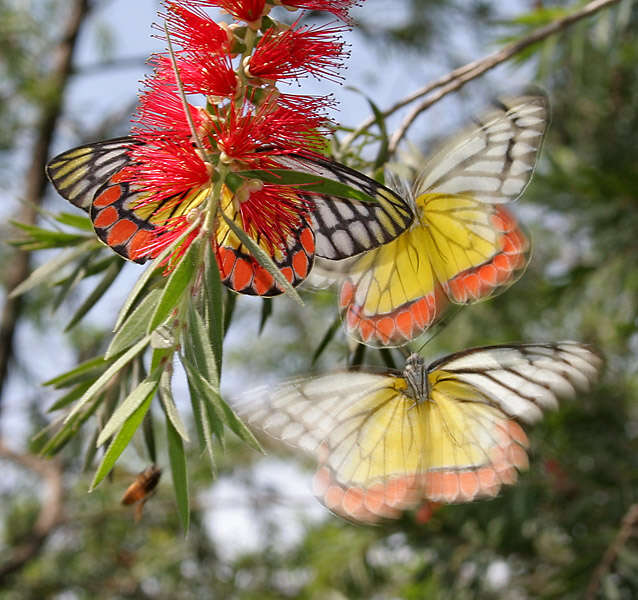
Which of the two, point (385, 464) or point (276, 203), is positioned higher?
point (276, 203)

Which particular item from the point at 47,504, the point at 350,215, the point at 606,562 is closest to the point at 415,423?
the point at 350,215

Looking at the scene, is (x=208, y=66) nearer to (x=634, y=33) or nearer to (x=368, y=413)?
(x=368, y=413)

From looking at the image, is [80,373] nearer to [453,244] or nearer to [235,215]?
[235,215]

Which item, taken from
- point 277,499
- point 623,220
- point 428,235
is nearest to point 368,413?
point 428,235

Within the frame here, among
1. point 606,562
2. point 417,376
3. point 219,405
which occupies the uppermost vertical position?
point 219,405

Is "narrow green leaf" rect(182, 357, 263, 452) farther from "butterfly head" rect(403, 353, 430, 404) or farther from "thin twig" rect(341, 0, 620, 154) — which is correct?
"thin twig" rect(341, 0, 620, 154)

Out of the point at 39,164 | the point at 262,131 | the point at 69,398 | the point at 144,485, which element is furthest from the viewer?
the point at 39,164

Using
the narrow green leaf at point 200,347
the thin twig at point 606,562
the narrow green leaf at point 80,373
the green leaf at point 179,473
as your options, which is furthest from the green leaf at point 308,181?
the thin twig at point 606,562

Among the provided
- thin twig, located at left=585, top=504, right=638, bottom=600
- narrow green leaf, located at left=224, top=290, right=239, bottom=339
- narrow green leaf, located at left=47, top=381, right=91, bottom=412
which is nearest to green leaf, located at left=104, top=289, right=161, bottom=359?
narrow green leaf, located at left=224, top=290, right=239, bottom=339
